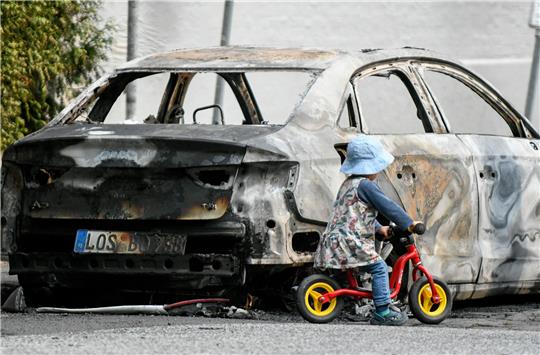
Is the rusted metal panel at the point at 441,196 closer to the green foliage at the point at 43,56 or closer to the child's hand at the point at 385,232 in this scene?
the child's hand at the point at 385,232

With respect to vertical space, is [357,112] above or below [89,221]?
above

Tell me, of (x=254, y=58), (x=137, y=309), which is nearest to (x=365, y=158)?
(x=254, y=58)

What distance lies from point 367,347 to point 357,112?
2594 millimetres

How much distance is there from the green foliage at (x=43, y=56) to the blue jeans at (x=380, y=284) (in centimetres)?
1281

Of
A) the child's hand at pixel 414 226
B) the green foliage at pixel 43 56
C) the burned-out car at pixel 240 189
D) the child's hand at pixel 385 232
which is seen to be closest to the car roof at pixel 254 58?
the burned-out car at pixel 240 189

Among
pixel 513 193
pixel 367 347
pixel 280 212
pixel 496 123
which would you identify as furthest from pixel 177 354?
pixel 496 123

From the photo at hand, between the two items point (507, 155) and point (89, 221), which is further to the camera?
point (507, 155)

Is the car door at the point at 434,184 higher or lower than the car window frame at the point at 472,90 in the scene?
lower

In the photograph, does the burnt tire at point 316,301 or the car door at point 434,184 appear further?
the car door at point 434,184

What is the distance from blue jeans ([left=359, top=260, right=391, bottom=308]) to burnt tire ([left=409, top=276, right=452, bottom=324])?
24 cm

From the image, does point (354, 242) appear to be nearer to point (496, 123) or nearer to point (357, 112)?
point (357, 112)

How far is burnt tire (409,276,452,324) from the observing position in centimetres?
1009

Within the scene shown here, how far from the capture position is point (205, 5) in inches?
1108

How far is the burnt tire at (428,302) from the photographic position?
10086 millimetres
